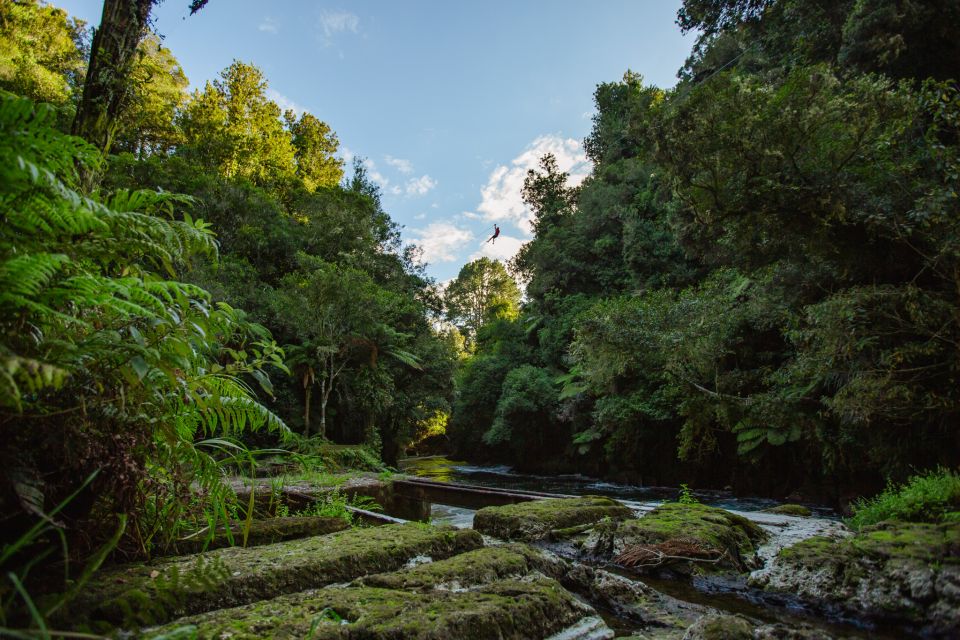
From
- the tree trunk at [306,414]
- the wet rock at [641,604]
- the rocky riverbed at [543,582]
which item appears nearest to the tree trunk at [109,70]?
the rocky riverbed at [543,582]

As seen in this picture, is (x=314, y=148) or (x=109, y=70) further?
(x=314, y=148)

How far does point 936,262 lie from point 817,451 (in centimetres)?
531

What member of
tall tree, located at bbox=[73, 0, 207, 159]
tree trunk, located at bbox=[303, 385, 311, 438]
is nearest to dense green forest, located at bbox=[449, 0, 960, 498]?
tall tree, located at bbox=[73, 0, 207, 159]

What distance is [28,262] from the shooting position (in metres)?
1.00

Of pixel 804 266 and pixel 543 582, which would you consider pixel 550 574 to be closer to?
pixel 543 582

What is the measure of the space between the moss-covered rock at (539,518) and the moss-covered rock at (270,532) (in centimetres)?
128

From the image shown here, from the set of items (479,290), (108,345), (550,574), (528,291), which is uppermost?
(479,290)

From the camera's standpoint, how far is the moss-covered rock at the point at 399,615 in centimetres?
113

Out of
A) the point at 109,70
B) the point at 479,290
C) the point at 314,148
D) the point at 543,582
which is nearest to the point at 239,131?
the point at 314,148

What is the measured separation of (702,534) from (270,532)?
253cm

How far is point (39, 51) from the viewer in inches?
718

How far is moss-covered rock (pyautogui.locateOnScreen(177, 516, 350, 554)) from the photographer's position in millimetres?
1815

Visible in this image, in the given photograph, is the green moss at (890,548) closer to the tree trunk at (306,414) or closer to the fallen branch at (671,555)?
the fallen branch at (671,555)

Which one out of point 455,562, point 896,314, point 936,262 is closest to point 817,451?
point 896,314
